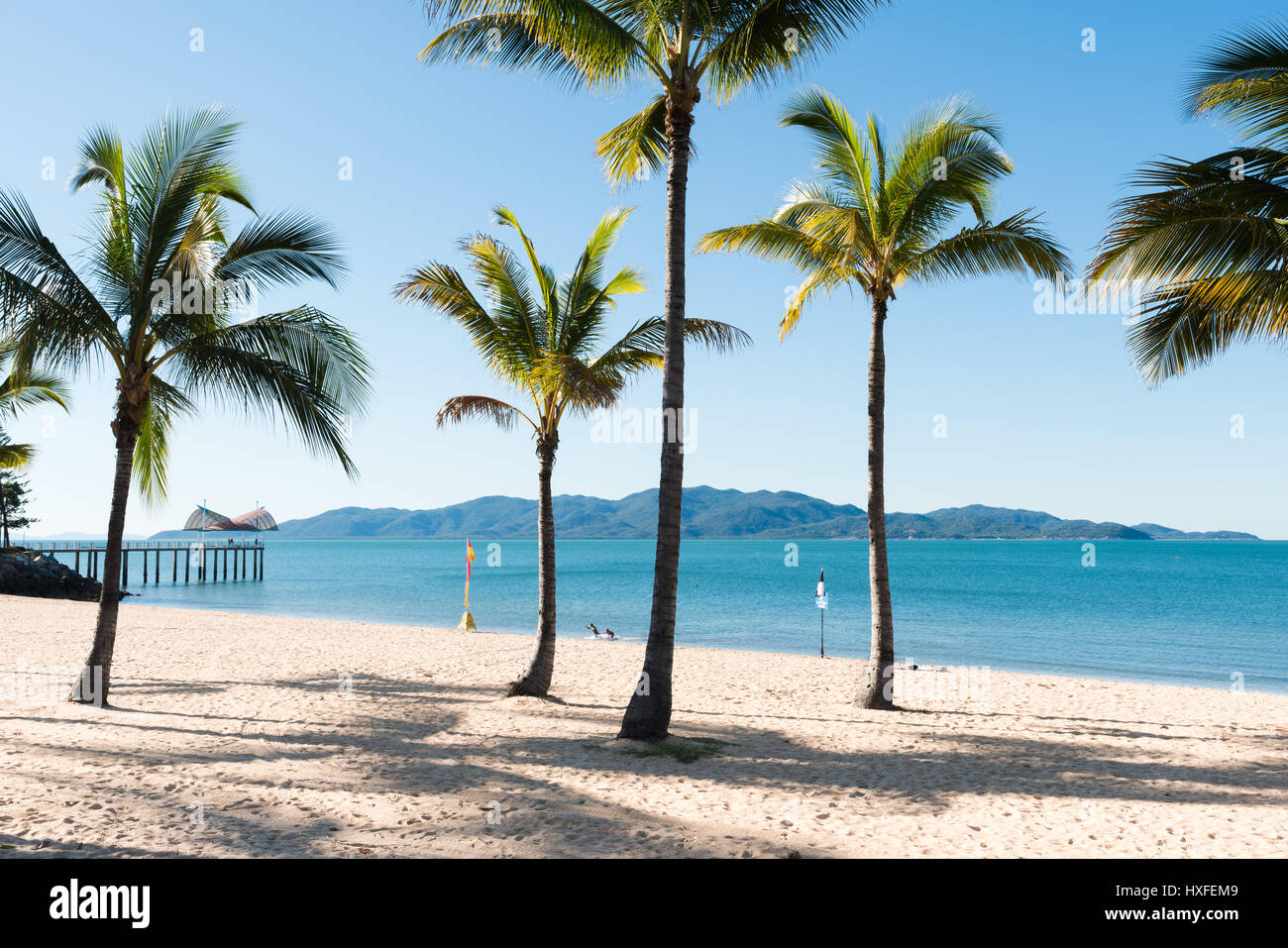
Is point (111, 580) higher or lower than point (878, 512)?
lower

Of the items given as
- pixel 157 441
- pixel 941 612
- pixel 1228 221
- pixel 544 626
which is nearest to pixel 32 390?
pixel 157 441

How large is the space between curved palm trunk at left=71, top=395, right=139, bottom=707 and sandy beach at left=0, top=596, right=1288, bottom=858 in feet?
1.56

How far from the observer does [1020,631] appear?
3734 centimetres

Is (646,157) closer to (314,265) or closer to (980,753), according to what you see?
(314,265)

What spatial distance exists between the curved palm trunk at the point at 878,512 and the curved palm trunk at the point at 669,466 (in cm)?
395

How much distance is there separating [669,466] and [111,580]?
8091mm

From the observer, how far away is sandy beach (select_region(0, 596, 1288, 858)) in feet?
19.2

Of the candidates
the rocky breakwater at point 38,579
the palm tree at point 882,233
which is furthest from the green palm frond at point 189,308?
the rocky breakwater at point 38,579

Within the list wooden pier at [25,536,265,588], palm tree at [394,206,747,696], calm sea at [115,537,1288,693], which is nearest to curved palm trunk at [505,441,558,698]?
palm tree at [394,206,747,696]

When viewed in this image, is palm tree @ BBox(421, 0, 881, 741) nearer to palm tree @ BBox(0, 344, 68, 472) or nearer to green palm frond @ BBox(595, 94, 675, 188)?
green palm frond @ BBox(595, 94, 675, 188)

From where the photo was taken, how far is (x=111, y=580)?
36.0 feet

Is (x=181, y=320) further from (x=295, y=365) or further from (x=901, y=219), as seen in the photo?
(x=901, y=219)
